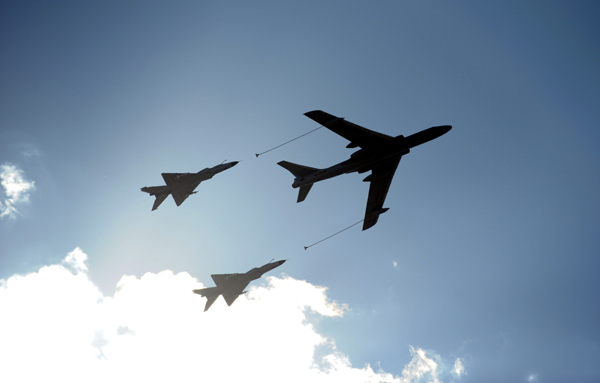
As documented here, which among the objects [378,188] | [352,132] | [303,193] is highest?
[352,132]

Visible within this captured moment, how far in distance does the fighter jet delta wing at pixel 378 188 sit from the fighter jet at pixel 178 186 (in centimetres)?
2412

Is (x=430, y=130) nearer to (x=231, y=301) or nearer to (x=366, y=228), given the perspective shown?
(x=366, y=228)

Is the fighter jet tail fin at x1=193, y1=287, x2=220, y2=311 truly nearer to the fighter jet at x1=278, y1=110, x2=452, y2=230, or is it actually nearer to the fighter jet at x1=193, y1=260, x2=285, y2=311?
the fighter jet at x1=193, y1=260, x2=285, y2=311

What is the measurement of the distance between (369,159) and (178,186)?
1222 inches

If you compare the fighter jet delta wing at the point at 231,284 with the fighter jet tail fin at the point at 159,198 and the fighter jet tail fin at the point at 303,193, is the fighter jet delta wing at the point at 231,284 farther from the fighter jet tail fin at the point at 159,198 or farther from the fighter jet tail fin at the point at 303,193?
the fighter jet tail fin at the point at 303,193

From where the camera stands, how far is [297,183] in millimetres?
33375

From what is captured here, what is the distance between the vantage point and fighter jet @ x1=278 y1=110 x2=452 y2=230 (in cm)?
2808

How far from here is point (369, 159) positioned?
3003 centimetres

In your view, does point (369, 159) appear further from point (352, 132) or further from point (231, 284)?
point (231, 284)

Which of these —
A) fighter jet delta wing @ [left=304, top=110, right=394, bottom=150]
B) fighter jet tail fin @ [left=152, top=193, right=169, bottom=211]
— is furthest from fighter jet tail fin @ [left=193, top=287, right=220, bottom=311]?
fighter jet delta wing @ [left=304, top=110, right=394, bottom=150]

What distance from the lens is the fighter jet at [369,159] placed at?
2808cm

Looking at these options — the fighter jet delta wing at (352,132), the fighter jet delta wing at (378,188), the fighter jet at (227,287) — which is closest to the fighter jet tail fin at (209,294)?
the fighter jet at (227,287)

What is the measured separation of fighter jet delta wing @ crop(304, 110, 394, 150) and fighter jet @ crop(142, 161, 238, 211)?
22.4 m

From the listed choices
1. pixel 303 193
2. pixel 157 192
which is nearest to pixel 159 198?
pixel 157 192
